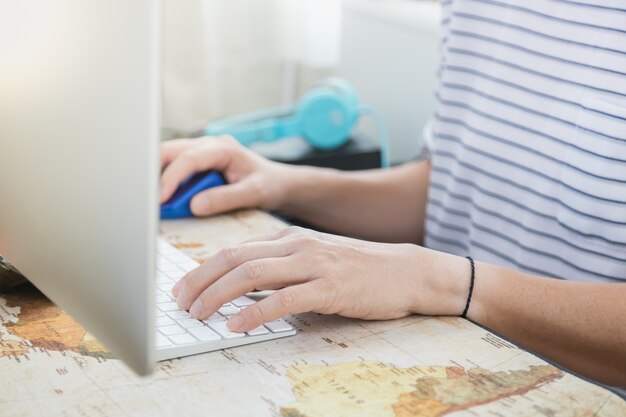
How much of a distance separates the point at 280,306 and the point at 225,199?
38 cm

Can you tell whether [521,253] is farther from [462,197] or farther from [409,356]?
[409,356]

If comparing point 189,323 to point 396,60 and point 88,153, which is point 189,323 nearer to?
point 88,153

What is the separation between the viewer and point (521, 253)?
3.97 ft

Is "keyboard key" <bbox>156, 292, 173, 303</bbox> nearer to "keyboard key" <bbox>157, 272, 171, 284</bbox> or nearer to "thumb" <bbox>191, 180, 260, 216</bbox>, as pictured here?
"keyboard key" <bbox>157, 272, 171, 284</bbox>

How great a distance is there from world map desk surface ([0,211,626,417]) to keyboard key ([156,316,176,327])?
54 millimetres

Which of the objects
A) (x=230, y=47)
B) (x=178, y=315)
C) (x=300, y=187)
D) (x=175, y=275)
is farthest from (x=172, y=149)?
(x=230, y=47)

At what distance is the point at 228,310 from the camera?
33.6 inches

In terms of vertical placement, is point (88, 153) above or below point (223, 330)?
above

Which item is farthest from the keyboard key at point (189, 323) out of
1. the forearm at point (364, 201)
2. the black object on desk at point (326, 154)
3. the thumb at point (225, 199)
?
the black object on desk at point (326, 154)

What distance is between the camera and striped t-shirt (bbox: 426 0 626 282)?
1072mm

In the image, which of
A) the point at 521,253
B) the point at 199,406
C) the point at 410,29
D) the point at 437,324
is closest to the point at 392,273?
the point at 437,324

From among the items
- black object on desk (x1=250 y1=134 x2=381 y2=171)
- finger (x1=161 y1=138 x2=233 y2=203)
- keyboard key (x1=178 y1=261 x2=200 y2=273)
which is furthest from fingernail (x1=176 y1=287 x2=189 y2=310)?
black object on desk (x1=250 y1=134 x2=381 y2=171)

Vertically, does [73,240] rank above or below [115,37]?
below

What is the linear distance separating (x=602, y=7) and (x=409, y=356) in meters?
0.54
